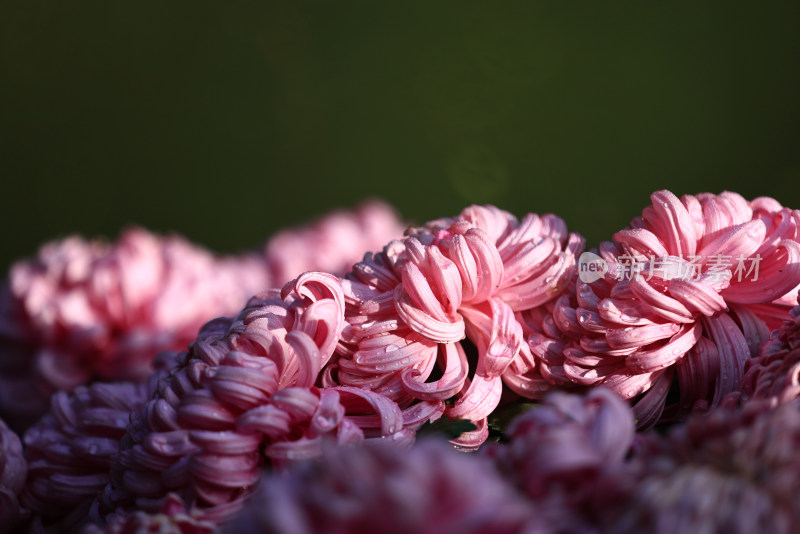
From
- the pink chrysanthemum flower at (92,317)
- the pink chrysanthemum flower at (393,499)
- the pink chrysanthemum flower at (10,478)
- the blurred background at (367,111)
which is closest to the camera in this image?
the pink chrysanthemum flower at (393,499)

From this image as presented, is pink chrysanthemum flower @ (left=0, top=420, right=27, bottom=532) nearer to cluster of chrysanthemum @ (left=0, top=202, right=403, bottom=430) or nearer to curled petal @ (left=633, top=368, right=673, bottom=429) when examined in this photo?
cluster of chrysanthemum @ (left=0, top=202, right=403, bottom=430)

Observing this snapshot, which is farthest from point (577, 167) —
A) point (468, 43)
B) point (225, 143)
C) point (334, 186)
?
point (225, 143)

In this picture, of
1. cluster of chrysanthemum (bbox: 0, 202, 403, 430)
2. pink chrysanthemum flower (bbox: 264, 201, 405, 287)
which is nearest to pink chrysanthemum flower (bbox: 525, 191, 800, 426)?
cluster of chrysanthemum (bbox: 0, 202, 403, 430)

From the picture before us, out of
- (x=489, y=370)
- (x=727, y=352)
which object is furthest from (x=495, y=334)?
(x=727, y=352)

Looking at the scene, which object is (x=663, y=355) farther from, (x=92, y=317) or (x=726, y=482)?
(x=92, y=317)

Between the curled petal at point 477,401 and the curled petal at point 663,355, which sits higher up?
the curled petal at point 663,355

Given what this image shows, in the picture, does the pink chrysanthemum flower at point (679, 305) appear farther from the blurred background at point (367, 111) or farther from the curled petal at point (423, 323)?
the blurred background at point (367, 111)

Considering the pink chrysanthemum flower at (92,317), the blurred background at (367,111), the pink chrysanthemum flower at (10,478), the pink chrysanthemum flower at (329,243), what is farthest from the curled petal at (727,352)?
the blurred background at (367,111)

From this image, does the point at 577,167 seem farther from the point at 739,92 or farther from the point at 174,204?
the point at 174,204
